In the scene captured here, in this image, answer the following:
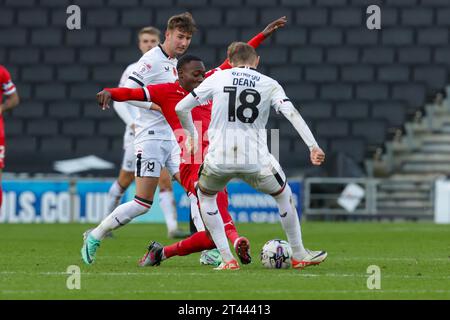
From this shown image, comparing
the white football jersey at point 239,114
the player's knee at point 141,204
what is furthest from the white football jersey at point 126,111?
the white football jersey at point 239,114

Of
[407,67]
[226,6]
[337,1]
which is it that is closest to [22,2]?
[226,6]

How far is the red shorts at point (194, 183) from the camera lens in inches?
366

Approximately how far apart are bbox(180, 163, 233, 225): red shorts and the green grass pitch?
0.46 meters

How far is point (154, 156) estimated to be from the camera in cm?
1023

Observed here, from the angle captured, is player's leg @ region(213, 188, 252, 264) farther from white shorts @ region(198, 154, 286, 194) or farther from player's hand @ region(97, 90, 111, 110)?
player's hand @ region(97, 90, 111, 110)

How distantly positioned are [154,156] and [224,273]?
6.76 ft

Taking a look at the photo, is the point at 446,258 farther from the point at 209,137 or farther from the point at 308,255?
the point at 209,137

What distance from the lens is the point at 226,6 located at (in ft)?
76.3

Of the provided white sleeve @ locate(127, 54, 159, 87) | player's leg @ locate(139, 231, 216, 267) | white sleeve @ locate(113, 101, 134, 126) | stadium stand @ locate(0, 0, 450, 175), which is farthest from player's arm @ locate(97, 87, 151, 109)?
stadium stand @ locate(0, 0, 450, 175)

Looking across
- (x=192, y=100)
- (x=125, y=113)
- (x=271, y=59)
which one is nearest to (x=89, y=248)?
(x=192, y=100)

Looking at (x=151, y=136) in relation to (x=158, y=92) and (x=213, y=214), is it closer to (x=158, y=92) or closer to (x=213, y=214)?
(x=158, y=92)

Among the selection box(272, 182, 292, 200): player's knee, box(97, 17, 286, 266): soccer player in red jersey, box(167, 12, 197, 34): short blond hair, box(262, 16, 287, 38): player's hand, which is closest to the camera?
box(272, 182, 292, 200): player's knee

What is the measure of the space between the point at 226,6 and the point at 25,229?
8630mm

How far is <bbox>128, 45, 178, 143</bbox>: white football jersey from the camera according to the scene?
1025 centimetres
